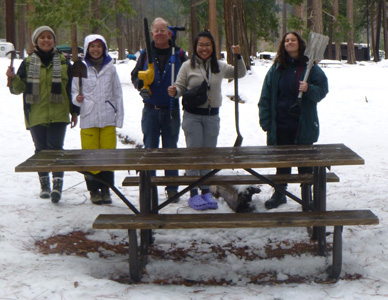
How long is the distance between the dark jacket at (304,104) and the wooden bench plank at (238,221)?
4.63ft

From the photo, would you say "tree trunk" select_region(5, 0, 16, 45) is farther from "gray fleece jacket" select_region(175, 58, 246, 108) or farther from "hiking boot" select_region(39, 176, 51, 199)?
"gray fleece jacket" select_region(175, 58, 246, 108)

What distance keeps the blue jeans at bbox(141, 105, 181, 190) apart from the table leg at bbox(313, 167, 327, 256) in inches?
70.6

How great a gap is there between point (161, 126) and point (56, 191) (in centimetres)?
141

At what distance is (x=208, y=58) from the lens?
5637 mm

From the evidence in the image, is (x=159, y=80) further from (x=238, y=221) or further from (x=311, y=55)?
(x=238, y=221)

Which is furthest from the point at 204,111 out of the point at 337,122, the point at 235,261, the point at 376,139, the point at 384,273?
the point at 337,122

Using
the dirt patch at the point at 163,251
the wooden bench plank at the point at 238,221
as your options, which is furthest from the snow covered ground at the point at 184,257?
the wooden bench plank at the point at 238,221

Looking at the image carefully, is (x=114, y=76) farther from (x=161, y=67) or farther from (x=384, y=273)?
(x=384, y=273)

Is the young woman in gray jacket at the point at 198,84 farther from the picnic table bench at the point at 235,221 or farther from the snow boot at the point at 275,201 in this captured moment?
the picnic table bench at the point at 235,221

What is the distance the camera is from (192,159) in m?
4.16

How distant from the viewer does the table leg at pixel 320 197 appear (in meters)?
4.57

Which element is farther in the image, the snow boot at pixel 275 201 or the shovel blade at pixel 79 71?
the snow boot at pixel 275 201

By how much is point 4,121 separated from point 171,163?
9.57 m

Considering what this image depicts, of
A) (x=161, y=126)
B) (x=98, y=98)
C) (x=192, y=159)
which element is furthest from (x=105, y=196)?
(x=192, y=159)
